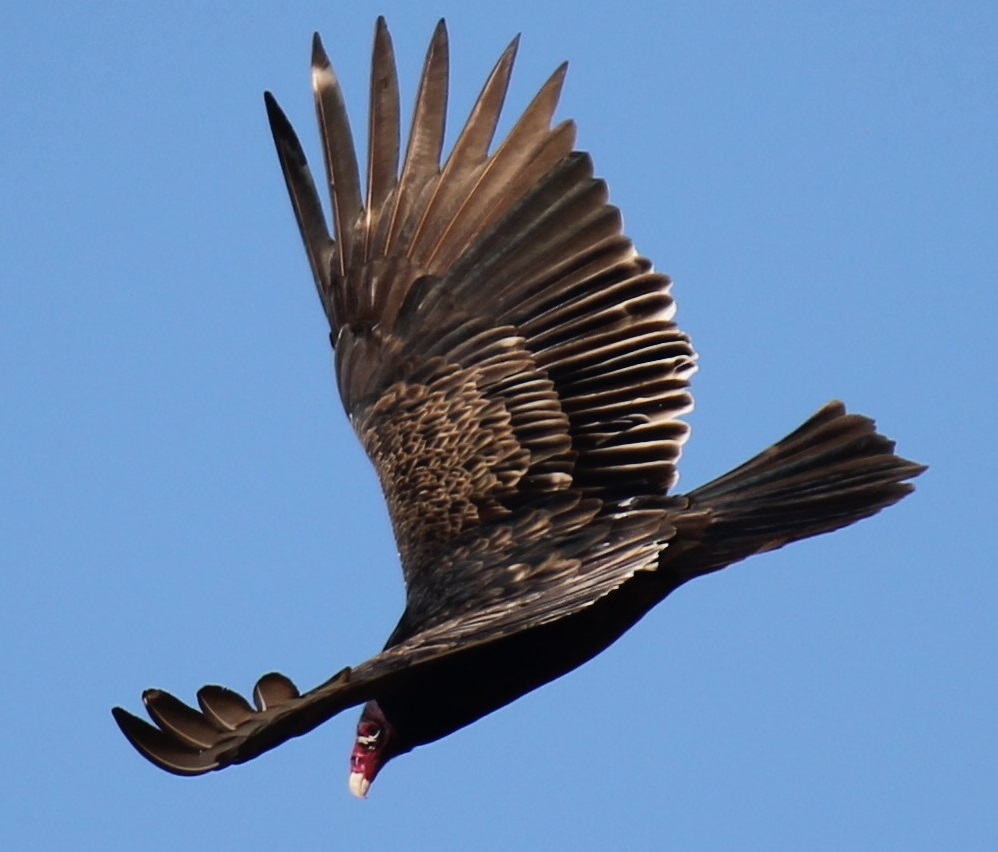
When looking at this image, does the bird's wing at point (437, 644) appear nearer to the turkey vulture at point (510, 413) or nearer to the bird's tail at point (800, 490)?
the turkey vulture at point (510, 413)

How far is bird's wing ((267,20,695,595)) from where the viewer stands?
25.9 ft

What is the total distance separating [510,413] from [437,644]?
1.76 meters

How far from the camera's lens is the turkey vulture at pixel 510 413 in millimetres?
7359

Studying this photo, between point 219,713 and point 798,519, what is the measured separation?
2.33 metres

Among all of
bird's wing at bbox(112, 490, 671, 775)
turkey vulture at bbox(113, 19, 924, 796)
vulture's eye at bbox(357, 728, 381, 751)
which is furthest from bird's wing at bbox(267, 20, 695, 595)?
vulture's eye at bbox(357, 728, 381, 751)

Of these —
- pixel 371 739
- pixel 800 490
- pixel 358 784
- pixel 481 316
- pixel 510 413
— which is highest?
pixel 481 316

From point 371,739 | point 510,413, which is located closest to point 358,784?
point 371,739

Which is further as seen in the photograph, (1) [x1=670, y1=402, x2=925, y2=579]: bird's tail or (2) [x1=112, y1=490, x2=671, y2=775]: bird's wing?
(1) [x1=670, y1=402, x2=925, y2=579]: bird's tail

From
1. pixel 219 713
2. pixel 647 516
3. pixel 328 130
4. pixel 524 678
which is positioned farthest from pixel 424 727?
pixel 328 130

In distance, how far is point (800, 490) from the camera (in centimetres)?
766

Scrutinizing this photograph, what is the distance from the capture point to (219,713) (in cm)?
589

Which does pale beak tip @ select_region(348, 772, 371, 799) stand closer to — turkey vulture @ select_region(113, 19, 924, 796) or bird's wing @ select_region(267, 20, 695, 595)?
turkey vulture @ select_region(113, 19, 924, 796)

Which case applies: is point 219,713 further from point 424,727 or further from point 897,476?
point 897,476

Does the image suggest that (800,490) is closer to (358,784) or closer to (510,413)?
(510,413)
